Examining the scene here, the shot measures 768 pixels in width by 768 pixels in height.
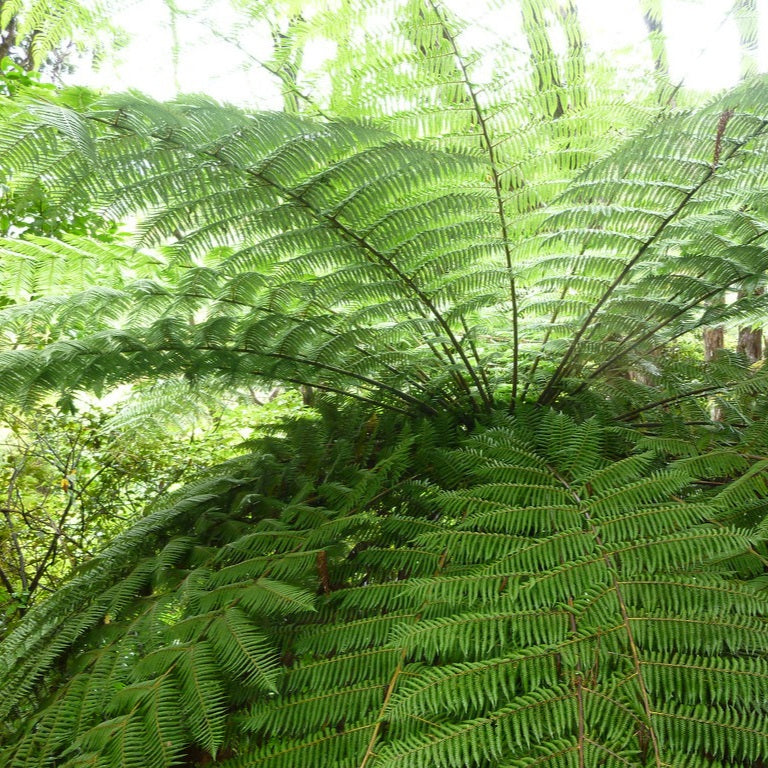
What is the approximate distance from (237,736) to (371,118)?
1320mm

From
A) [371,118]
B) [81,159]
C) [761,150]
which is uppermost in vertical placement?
[371,118]

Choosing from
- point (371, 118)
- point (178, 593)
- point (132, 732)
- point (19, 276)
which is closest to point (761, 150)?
point (371, 118)

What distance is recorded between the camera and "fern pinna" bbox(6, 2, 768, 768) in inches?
34.5

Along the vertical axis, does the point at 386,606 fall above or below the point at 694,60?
below

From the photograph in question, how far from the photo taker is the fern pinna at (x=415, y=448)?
877mm

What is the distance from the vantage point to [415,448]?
5.65 ft

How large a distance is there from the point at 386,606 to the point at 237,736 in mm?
329

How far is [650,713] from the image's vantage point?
78cm

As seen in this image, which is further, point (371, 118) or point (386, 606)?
→ point (371, 118)

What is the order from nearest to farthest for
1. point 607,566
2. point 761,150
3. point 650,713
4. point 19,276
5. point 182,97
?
point 650,713
point 607,566
point 182,97
point 761,150
point 19,276

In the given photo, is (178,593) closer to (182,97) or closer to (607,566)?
(607,566)

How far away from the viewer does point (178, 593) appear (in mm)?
1254

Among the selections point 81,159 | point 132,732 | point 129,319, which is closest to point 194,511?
point 129,319

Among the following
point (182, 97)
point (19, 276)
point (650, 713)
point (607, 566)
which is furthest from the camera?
point (19, 276)
